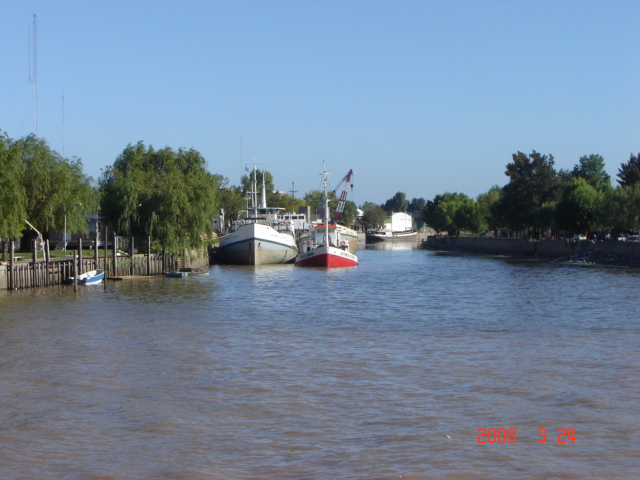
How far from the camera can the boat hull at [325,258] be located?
53.9 meters

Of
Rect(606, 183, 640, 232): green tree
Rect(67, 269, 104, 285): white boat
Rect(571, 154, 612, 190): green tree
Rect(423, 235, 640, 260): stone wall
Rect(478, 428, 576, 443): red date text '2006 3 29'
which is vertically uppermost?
Rect(571, 154, 612, 190): green tree

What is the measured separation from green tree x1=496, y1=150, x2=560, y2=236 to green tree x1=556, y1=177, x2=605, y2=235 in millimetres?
7615

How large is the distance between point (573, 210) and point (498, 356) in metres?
57.8

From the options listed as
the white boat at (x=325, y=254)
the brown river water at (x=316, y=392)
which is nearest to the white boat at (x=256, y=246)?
the white boat at (x=325, y=254)

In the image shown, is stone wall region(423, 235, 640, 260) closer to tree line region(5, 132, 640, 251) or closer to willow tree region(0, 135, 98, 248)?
tree line region(5, 132, 640, 251)

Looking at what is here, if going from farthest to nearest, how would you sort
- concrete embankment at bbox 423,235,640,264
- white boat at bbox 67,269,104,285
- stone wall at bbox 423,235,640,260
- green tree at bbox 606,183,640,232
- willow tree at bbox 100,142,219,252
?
green tree at bbox 606,183,640,232
stone wall at bbox 423,235,640,260
concrete embankment at bbox 423,235,640,264
willow tree at bbox 100,142,219,252
white boat at bbox 67,269,104,285

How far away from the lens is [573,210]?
7106cm

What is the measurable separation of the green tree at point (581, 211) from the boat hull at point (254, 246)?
3012 cm

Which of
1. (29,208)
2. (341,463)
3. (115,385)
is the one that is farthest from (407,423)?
(29,208)

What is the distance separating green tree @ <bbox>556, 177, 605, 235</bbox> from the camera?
6994 cm

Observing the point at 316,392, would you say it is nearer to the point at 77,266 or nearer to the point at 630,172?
the point at 77,266

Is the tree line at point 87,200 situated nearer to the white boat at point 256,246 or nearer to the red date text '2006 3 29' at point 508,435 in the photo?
the white boat at point 256,246

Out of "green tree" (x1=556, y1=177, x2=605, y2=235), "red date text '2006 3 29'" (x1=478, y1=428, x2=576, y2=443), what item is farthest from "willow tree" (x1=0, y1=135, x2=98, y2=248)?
"green tree" (x1=556, y1=177, x2=605, y2=235)

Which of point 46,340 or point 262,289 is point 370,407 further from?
point 262,289
